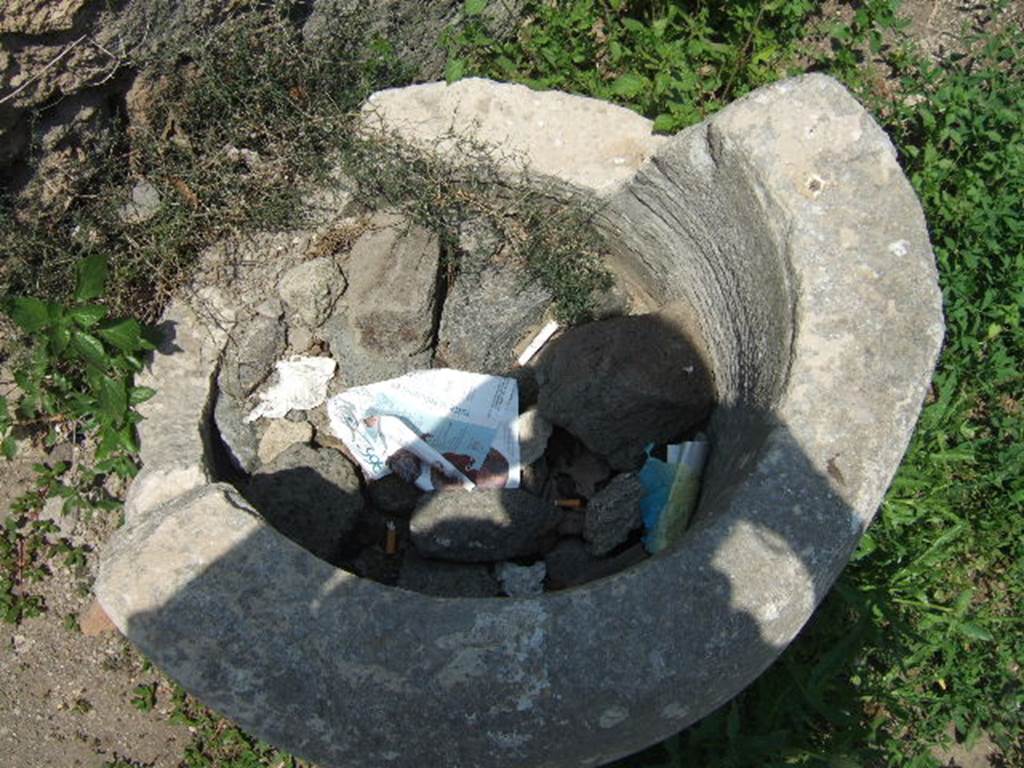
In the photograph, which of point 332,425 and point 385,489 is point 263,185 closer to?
point 332,425

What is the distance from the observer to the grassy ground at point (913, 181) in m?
3.19

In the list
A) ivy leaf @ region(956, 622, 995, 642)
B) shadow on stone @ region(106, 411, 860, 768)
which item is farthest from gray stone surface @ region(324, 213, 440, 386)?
ivy leaf @ region(956, 622, 995, 642)

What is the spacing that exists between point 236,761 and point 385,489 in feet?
3.06

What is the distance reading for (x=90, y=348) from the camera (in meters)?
2.94

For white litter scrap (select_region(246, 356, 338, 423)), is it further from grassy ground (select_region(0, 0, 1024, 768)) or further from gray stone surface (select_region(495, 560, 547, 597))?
gray stone surface (select_region(495, 560, 547, 597))

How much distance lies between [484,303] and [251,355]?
2.41ft

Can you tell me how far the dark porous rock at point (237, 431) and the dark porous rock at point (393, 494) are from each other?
360mm

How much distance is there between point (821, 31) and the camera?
3.96m

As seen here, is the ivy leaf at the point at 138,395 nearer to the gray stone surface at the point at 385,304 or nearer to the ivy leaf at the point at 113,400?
the ivy leaf at the point at 113,400

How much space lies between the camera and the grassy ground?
3.19 m

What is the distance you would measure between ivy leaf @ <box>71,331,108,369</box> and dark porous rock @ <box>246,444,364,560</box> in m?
0.53

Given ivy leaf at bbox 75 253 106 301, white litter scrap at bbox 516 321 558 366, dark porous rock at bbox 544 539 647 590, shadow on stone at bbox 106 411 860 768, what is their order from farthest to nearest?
white litter scrap at bbox 516 321 558 366
dark porous rock at bbox 544 539 647 590
ivy leaf at bbox 75 253 106 301
shadow on stone at bbox 106 411 860 768

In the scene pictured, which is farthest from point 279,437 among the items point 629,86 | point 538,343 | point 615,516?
point 629,86

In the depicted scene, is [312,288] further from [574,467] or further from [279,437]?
[574,467]
